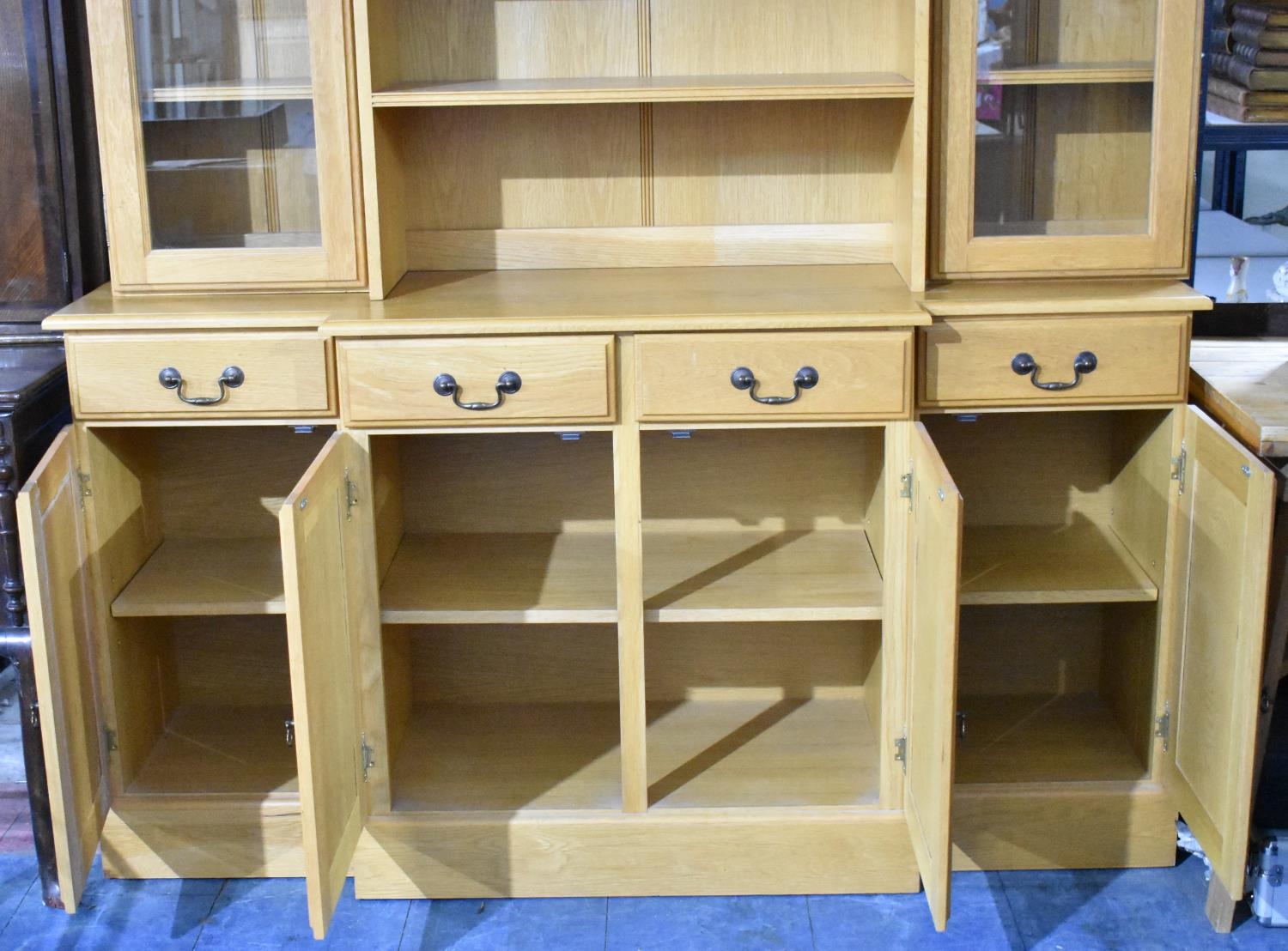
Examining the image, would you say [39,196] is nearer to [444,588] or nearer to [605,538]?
[444,588]

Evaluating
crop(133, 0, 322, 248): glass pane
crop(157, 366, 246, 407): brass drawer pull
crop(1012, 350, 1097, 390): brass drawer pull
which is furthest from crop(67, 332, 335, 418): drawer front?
crop(1012, 350, 1097, 390): brass drawer pull

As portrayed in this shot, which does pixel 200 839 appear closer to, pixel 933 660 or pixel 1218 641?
pixel 933 660

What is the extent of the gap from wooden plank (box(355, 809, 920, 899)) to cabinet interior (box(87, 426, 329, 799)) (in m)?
0.25

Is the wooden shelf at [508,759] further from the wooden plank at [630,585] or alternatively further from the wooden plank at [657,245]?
the wooden plank at [657,245]

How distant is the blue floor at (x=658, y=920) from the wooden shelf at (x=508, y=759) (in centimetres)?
17

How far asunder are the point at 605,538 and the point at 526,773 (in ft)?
1.44

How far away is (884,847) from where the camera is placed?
2.52 m

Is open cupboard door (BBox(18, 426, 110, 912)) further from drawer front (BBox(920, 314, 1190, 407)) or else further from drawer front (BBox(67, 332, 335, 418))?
drawer front (BBox(920, 314, 1190, 407))

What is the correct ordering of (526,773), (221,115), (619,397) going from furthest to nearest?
(526,773), (221,115), (619,397)

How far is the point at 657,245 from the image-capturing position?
2.70 m

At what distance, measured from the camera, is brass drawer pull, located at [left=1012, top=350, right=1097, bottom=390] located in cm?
234

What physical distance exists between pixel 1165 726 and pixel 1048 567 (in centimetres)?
31

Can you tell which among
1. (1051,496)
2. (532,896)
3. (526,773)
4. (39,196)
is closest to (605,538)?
(526,773)

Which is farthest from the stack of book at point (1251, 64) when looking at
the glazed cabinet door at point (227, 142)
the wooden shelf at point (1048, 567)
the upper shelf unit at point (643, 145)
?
the glazed cabinet door at point (227, 142)
